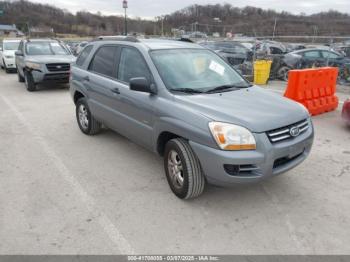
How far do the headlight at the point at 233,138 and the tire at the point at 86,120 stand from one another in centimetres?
320

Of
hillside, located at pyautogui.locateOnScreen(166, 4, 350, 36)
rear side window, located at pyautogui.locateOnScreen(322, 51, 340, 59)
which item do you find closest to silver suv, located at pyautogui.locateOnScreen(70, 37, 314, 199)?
rear side window, located at pyautogui.locateOnScreen(322, 51, 340, 59)

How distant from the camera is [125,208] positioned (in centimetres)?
346

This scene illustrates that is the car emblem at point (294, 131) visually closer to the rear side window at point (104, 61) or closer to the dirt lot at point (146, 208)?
the dirt lot at point (146, 208)

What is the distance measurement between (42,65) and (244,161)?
9.22 m

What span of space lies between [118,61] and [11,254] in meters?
2.90

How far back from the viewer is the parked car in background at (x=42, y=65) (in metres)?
10.4

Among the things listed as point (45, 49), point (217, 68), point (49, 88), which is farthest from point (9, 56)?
point (217, 68)

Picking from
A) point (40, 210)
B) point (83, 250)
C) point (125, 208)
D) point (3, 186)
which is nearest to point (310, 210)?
point (125, 208)

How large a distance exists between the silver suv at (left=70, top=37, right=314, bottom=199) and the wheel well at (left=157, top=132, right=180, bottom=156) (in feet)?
0.04

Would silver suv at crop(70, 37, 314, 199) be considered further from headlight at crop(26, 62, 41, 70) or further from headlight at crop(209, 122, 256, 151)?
headlight at crop(26, 62, 41, 70)

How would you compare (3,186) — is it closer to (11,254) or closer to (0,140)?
(11,254)

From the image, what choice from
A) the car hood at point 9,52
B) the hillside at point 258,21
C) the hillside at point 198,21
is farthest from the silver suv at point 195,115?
the hillside at point 198,21

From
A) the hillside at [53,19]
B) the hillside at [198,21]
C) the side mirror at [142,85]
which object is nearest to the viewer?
the side mirror at [142,85]

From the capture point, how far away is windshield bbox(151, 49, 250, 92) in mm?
3824
